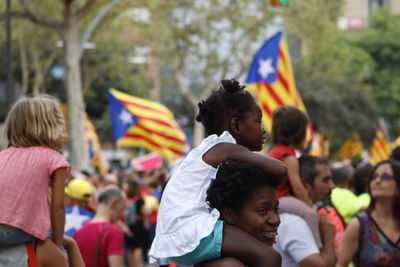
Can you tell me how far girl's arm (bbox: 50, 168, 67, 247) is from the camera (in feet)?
17.2

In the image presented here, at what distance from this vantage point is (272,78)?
14.5 meters

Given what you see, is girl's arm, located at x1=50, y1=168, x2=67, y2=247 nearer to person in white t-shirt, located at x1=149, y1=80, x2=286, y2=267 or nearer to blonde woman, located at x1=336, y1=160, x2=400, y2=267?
person in white t-shirt, located at x1=149, y1=80, x2=286, y2=267

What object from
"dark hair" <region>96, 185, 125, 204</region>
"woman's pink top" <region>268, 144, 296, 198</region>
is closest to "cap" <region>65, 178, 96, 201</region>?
"dark hair" <region>96, 185, 125, 204</region>

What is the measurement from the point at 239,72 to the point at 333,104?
46.8 ft

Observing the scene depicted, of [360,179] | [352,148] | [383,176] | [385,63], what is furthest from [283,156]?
[385,63]

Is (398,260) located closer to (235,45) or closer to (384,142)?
(384,142)

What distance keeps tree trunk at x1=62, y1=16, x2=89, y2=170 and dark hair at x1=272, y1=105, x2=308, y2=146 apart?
1838 centimetres

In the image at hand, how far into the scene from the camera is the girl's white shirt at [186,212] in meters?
4.07

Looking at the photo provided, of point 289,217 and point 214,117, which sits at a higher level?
point 214,117

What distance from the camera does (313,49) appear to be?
40406 mm

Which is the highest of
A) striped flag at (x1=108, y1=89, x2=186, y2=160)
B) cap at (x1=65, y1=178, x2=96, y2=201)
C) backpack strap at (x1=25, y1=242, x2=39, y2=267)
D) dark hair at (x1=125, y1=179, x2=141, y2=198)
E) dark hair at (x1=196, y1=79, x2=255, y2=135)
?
dark hair at (x1=196, y1=79, x2=255, y2=135)

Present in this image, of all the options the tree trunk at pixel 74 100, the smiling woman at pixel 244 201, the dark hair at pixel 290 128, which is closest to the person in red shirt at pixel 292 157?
the dark hair at pixel 290 128

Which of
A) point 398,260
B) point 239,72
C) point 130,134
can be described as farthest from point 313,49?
point 398,260

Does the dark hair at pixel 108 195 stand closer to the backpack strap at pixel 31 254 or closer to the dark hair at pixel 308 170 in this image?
the dark hair at pixel 308 170
